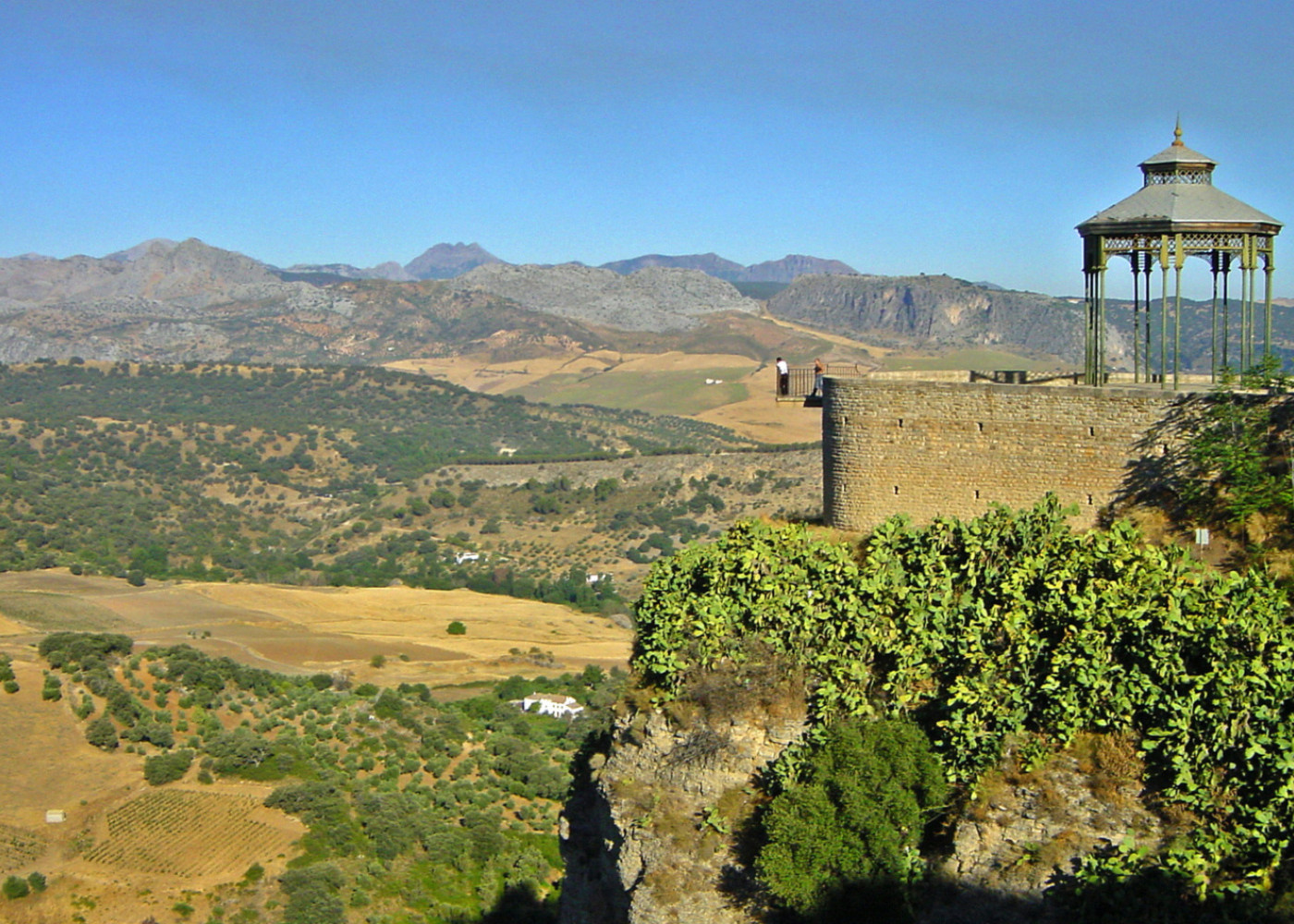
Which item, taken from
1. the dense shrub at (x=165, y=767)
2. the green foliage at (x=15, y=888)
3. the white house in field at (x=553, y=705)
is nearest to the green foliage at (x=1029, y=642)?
the green foliage at (x=15, y=888)

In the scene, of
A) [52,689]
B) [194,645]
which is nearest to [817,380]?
[52,689]

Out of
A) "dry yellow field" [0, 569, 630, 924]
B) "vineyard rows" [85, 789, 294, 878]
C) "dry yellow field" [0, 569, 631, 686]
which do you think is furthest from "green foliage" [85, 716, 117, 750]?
"dry yellow field" [0, 569, 631, 686]

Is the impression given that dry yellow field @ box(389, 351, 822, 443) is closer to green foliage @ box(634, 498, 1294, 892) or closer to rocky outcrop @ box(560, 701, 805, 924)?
green foliage @ box(634, 498, 1294, 892)

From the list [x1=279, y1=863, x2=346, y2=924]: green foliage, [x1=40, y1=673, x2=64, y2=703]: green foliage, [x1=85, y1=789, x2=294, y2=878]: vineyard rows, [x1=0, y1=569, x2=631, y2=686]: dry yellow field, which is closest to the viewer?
[x1=279, y1=863, x2=346, y2=924]: green foliage

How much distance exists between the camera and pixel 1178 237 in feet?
52.3

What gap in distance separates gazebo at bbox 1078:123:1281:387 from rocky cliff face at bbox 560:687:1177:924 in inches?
236

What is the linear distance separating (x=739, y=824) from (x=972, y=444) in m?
5.56

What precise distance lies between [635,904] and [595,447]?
4163 inches

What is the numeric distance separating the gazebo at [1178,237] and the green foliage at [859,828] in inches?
240

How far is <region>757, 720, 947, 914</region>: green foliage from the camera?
1276 centimetres

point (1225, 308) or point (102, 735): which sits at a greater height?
point (1225, 308)

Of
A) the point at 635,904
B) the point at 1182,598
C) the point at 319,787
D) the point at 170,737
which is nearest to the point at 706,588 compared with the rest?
the point at 635,904

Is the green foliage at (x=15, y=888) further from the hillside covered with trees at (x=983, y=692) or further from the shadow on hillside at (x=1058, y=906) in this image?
the shadow on hillside at (x=1058, y=906)

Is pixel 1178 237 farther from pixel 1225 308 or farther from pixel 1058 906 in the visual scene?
pixel 1058 906
